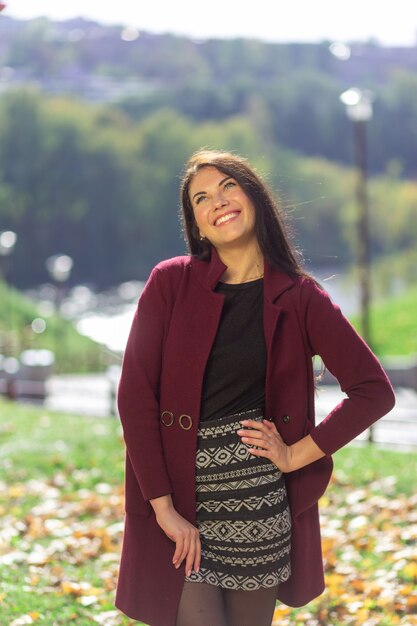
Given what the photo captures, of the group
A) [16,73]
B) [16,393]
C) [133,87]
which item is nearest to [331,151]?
[133,87]

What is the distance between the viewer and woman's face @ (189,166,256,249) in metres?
2.84

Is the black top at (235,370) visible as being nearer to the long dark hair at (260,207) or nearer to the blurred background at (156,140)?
the long dark hair at (260,207)

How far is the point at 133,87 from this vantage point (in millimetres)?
113938

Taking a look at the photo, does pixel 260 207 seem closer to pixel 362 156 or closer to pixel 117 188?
pixel 362 156

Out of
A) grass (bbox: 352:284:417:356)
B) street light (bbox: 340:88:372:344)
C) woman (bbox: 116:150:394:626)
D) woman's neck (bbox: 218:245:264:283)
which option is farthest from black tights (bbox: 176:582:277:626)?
grass (bbox: 352:284:417:356)

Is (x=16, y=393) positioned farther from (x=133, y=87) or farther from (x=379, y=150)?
(x=133, y=87)

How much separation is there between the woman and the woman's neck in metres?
0.03

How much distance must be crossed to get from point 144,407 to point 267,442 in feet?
1.05

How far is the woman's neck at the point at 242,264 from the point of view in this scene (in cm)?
290

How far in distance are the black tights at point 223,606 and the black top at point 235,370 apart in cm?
45

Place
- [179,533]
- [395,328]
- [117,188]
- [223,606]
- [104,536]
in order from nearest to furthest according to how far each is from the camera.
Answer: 1. [179,533]
2. [223,606]
3. [104,536]
4. [395,328]
5. [117,188]

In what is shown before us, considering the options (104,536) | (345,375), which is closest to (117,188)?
(104,536)

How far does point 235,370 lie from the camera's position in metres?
2.75

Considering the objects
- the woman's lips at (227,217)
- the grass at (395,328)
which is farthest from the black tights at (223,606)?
the grass at (395,328)
